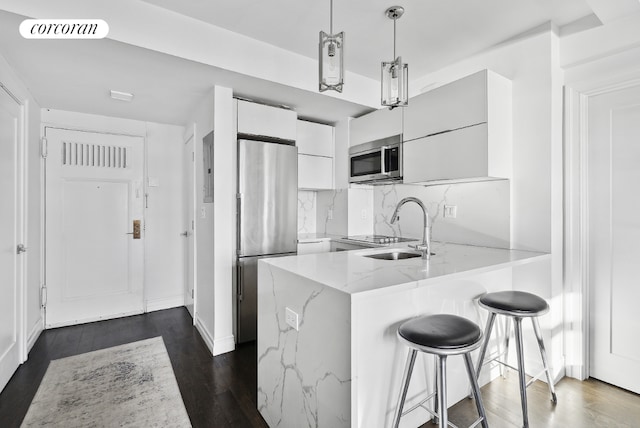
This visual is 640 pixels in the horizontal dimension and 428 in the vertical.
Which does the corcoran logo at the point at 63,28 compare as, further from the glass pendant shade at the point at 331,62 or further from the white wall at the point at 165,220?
the white wall at the point at 165,220

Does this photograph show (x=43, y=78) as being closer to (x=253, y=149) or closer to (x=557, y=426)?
(x=253, y=149)

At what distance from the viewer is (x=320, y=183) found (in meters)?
3.71

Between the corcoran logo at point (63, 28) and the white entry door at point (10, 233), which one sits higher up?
the corcoran logo at point (63, 28)

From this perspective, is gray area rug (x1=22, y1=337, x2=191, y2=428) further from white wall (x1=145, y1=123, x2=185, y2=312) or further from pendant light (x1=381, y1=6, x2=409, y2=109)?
pendant light (x1=381, y1=6, x2=409, y2=109)

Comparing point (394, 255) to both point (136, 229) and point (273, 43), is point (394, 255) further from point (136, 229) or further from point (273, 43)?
point (136, 229)

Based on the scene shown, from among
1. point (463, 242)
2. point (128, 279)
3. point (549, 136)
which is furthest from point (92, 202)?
point (549, 136)

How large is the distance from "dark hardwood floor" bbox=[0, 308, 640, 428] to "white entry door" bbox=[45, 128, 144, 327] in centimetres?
58

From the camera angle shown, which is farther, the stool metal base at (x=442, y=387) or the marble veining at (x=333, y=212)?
the marble veining at (x=333, y=212)

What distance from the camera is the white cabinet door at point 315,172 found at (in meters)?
3.61

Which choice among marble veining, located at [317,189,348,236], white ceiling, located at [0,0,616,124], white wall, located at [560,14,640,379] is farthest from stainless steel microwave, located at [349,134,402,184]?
white wall, located at [560,14,640,379]

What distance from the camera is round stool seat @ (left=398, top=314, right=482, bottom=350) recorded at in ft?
4.21

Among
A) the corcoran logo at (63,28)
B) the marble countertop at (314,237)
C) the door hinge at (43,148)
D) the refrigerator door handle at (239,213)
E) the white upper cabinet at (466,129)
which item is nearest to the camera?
the corcoran logo at (63,28)

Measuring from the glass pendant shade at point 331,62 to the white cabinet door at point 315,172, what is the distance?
6.51 ft

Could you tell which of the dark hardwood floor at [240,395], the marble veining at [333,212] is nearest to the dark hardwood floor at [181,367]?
the dark hardwood floor at [240,395]
